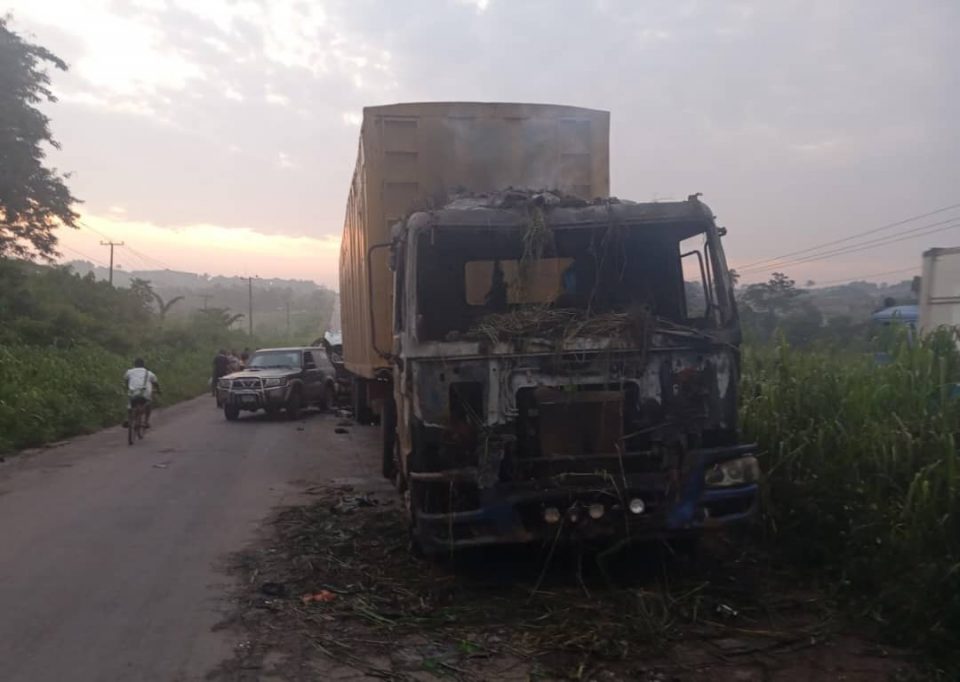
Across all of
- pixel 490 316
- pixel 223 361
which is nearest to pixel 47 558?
pixel 490 316

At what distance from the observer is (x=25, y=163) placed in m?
27.4

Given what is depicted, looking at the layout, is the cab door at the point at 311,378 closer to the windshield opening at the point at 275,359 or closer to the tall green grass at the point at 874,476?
the windshield opening at the point at 275,359

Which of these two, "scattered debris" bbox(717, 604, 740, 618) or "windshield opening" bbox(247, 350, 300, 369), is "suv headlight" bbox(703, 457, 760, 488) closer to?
"scattered debris" bbox(717, 604, 740, 618)

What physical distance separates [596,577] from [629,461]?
0.96 meters

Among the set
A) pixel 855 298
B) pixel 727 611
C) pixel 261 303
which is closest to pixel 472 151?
pixel 727 611

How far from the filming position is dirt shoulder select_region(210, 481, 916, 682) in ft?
15.2

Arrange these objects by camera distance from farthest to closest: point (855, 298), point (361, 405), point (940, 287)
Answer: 1. point (855, 298)
2. point (361, 405)
3. point (940, 287)

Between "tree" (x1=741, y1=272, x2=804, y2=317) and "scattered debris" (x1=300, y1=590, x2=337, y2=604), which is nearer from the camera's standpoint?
"scattered debris" (x1=300, y1=590, x2=337, y2=604)

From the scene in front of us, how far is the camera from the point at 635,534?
5.69 meters

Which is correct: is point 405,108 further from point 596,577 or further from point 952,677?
point 952,677

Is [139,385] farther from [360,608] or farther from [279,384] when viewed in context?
[360,608]

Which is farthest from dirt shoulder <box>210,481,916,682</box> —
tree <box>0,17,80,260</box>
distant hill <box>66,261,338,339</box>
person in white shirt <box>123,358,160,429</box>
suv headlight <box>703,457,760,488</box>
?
distant hill <box>66,261,338,339</box>

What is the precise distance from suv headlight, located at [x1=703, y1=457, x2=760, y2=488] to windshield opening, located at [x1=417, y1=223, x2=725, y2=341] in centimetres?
99

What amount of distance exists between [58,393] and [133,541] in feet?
38.8
